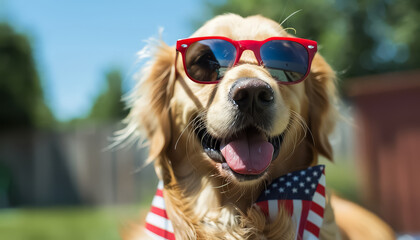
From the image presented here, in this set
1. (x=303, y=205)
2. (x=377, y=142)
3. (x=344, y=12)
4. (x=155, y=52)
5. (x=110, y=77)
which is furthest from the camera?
(x=110, y=77)

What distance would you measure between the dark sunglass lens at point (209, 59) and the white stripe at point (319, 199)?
0.89m

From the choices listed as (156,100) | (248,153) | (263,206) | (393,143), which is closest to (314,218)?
(263,206)

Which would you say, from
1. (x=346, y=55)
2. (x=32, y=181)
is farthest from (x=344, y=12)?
(x=32, y=181)

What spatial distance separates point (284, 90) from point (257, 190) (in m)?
0.61

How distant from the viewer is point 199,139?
8.62 ft

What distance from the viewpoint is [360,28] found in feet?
63.1

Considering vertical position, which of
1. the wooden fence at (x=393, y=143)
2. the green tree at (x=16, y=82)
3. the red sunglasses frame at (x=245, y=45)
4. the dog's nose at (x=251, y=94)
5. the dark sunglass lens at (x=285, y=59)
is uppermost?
the green tree at (x=16, y=82)

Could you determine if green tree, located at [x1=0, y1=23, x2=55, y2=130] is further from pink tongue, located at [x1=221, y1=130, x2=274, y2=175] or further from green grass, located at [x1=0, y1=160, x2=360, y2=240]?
pink tongue, located at [x1=221, y1=130, x2=274, y2=175]

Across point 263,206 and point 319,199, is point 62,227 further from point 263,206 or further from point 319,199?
point 319,199

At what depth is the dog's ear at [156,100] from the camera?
2801mm

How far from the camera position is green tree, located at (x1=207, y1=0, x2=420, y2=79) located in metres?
16.4

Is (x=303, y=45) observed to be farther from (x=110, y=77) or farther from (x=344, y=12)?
(x=110, y=77)

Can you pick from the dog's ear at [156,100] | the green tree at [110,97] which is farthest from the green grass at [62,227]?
the green tree at [110,97]

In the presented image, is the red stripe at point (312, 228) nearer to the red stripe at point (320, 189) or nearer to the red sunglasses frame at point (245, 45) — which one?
the red stripe at point (320, 189)
